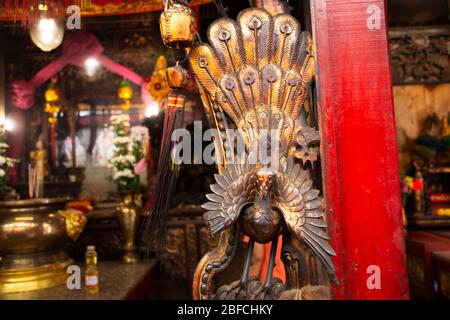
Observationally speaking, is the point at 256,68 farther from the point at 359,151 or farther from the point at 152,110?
the point at 152,110

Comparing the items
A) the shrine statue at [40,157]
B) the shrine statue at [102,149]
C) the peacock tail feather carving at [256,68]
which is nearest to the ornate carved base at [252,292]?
the peacock tail feather carving at [256,68]

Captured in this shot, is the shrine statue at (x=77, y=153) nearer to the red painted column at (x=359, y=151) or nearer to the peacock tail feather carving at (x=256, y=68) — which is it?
the peacock tail feather carving at (x=256, y=68)

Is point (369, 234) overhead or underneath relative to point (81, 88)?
underneath

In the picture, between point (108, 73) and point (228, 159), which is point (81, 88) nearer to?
point (108, 73)

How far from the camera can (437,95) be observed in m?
3.76

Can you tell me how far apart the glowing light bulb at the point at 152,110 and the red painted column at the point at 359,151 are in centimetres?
447

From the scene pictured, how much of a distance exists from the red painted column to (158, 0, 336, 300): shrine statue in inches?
1.5

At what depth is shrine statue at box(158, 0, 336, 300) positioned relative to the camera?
2.51 ft

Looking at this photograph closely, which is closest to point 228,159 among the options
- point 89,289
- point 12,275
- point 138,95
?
point 89,289

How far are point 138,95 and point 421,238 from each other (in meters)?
4.28

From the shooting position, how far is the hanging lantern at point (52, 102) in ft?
18.3

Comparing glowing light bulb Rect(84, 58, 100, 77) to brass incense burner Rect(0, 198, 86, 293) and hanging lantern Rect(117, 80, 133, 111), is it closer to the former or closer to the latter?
hanging lantern Rect(117, 80, 133, 111)

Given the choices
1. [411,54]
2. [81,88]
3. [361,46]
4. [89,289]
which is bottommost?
[89,289]

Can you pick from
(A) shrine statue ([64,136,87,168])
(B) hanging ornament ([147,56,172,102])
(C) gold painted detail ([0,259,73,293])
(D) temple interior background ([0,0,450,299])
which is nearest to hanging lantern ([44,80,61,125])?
(D) temple interior background ([0,0,450,299])
